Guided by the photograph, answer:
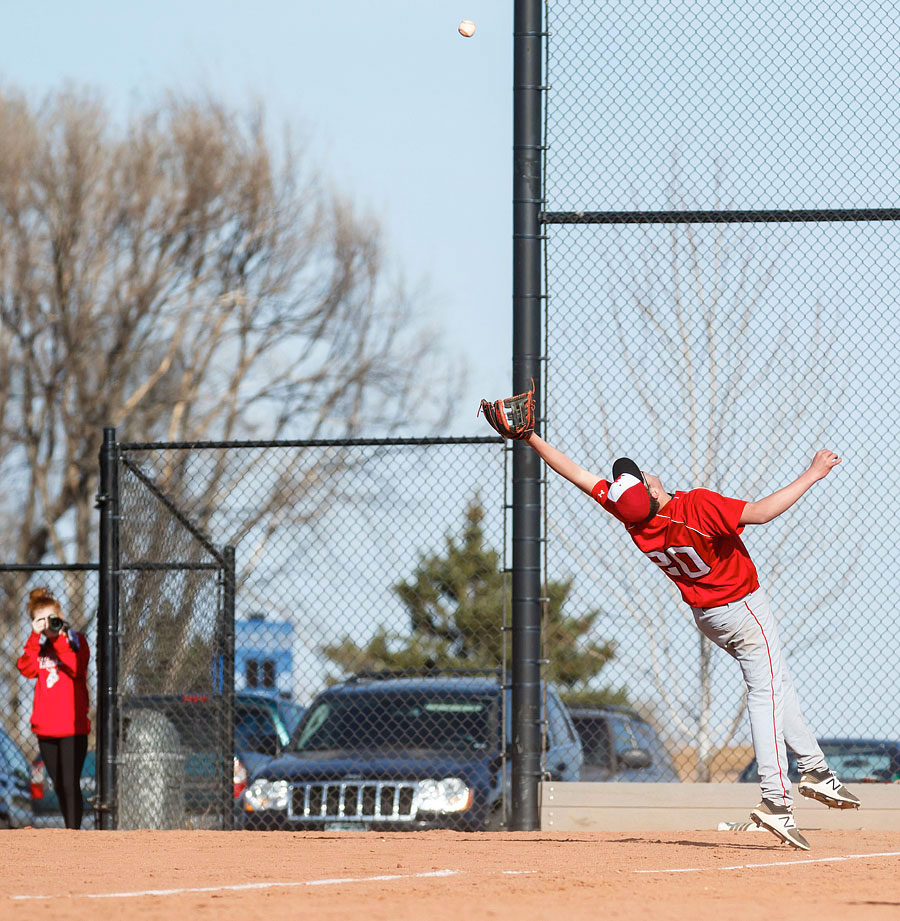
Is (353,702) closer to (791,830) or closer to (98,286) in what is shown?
(791,830)

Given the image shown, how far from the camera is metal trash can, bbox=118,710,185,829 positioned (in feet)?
28.6

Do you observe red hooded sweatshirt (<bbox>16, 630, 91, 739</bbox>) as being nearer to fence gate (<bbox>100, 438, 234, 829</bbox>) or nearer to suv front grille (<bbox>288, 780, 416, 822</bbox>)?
fence gate (<bbox>100, 438, 234, 829</bbox>)

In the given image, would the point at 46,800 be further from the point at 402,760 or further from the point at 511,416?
the point at 511,416

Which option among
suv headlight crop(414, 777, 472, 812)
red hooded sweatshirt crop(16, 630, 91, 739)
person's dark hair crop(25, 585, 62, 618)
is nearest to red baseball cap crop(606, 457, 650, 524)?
suv headlight crop(414, 777, 472, 812)

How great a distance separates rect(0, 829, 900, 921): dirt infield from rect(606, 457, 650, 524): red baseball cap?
150 centimetres

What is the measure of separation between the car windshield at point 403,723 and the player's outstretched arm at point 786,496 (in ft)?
10.4

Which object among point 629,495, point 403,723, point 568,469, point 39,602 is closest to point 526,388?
point 568,469

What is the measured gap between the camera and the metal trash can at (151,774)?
8719 mm

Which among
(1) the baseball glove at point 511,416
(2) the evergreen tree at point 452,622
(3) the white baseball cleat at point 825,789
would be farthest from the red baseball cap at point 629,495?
(2) the evergreen tree at point 452,622

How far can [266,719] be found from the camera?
12727 mm

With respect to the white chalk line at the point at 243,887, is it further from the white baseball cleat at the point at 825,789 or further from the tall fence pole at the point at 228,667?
the tall fence pole at the point at 228,667

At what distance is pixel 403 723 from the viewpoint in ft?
30.9

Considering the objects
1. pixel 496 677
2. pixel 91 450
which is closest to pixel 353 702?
pixel 496 677

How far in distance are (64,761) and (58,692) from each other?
1.43 feet
